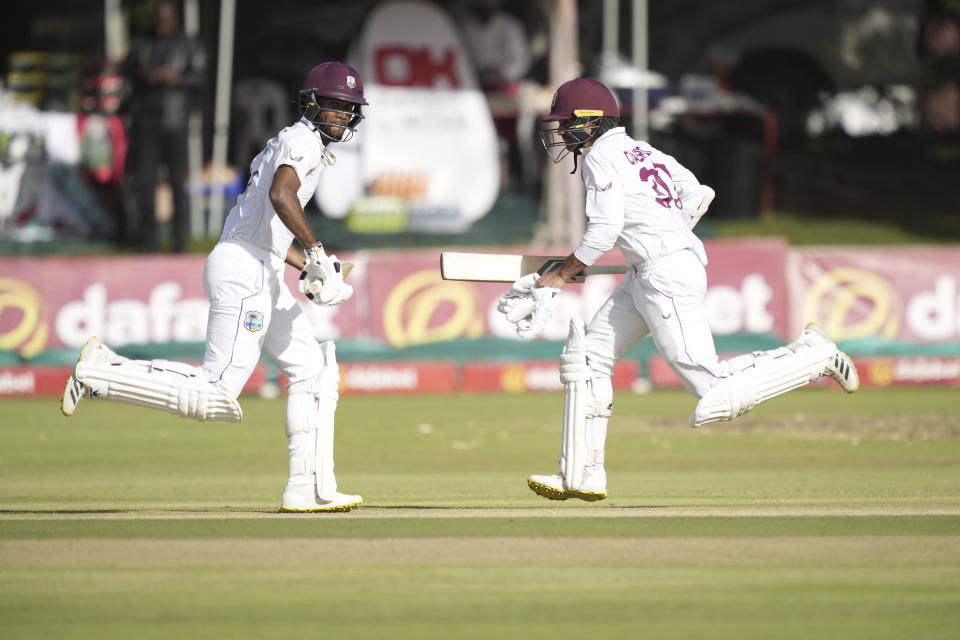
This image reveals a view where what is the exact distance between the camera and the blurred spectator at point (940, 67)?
24.9 meters

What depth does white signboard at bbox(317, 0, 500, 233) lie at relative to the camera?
790 inches

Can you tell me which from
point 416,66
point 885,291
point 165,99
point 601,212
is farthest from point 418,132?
point 601,212

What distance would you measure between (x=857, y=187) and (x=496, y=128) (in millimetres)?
6332

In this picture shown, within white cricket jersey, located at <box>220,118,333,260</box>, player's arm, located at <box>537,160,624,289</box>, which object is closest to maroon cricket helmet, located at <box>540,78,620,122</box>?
player's arm, located at <box>537,160,624,289</box>

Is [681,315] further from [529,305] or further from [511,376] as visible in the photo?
[511,376]

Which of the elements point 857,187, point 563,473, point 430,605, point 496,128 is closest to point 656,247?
point 563,473

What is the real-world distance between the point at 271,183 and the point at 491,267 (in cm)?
119

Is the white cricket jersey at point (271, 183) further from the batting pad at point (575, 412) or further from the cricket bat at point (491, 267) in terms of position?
the batting pad at point (575, 412)

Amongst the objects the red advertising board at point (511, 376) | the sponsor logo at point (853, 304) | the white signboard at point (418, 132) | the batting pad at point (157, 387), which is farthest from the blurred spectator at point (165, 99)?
the batting pad at point (157, 387)

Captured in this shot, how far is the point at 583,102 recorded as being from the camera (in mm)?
7770

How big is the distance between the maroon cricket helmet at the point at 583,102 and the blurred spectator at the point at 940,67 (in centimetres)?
1765

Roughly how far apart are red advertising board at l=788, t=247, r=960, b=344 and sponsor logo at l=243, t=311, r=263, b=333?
8.93 metres

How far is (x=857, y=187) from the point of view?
25.2 m

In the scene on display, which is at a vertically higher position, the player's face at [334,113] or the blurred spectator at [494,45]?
the blurred spectator at [494,45]
